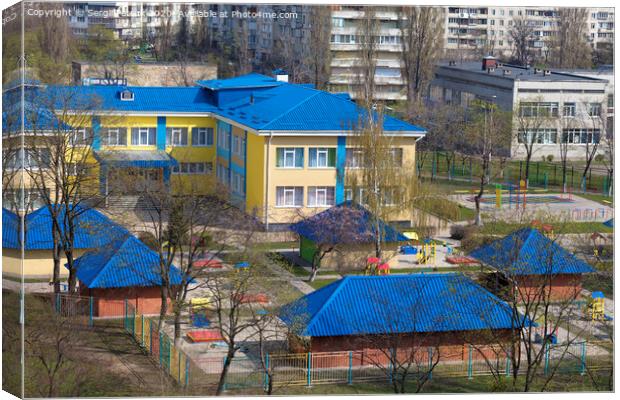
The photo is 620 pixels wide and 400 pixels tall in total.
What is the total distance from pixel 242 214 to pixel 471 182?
338 centimetres

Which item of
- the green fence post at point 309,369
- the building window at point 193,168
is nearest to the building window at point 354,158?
the building window at point 193,168

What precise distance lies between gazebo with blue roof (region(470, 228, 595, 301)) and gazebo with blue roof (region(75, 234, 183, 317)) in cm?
308

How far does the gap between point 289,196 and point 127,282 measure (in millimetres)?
3468

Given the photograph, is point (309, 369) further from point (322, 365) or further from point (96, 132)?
point (96, 132)

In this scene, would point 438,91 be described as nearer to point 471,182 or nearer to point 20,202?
point 471,182

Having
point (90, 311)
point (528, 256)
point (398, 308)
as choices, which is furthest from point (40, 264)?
point (528, 256)

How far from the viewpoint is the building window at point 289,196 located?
18.1 m

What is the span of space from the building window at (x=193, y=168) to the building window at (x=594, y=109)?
425cm

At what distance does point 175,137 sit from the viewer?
18.2 m

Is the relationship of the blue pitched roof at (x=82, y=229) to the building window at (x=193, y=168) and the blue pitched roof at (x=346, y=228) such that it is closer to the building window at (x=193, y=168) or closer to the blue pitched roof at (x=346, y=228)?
the building window at (x=193, y=168)

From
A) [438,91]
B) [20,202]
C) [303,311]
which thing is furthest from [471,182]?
[20,202]

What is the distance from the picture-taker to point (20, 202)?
13.8 metres

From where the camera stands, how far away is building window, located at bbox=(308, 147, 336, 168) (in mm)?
18156

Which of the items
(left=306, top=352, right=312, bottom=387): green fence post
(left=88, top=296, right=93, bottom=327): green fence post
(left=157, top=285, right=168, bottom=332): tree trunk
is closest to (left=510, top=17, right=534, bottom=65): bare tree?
A: (left=306, top=352, right=312, bottom=387): green fence post
